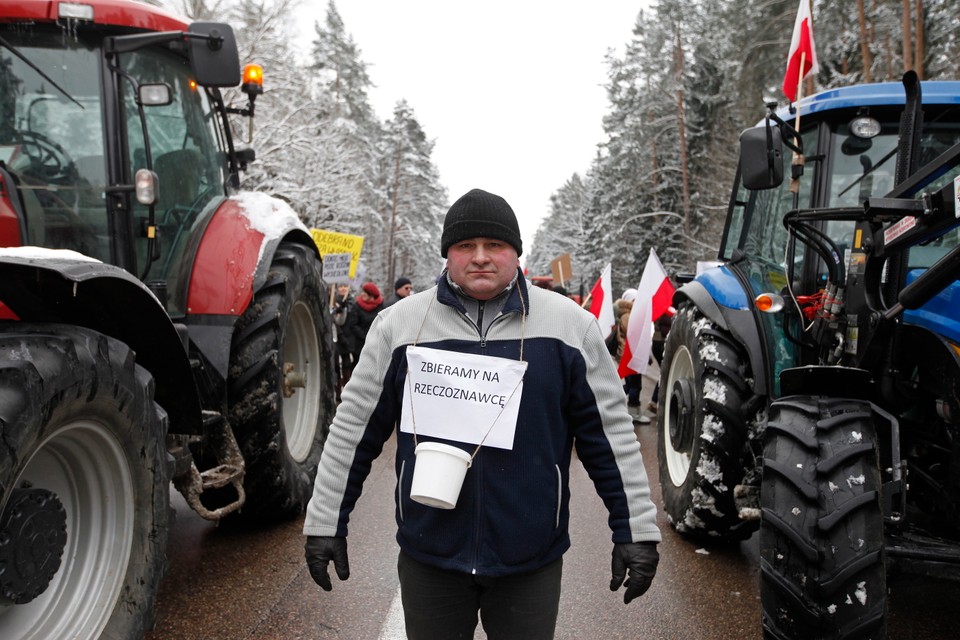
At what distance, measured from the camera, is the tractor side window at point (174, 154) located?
12.7ft

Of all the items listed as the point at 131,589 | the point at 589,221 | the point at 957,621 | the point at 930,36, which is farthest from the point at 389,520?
the point at 589,221

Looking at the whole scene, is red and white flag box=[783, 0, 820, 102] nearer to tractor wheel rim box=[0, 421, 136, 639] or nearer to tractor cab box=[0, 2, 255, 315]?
tractor cab box=[0, 2, 255, 315]

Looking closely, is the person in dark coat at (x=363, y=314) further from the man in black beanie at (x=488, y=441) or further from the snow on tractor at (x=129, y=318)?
the man in black beanie at (x=488, y=441)

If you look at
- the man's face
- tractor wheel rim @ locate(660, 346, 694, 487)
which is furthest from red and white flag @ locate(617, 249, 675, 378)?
the man's face

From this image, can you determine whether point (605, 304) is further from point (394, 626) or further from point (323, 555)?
point (323, 555)

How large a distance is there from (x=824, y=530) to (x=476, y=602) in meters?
1.26

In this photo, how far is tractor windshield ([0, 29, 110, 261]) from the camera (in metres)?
3.50

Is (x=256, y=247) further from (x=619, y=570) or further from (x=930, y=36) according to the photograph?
(x=930, y=36)

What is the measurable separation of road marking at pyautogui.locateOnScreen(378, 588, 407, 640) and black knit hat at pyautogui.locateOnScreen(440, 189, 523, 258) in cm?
200

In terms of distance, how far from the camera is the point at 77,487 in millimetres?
2607

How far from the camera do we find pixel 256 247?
4.43m

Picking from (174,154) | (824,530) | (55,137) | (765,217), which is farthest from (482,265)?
(765,217)

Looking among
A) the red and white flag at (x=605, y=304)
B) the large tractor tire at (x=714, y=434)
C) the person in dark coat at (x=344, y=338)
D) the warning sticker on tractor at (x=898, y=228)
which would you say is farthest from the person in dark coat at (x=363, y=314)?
the warning sticker on tractor at (x=898, y=228)

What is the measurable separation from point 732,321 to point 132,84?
3586 millimetres
